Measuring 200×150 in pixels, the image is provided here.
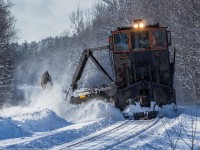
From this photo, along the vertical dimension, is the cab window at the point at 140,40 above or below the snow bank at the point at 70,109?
above

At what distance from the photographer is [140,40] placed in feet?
59.3

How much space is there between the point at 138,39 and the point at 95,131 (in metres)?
6.64

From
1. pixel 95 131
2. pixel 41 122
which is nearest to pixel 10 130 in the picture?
pixel 41 122

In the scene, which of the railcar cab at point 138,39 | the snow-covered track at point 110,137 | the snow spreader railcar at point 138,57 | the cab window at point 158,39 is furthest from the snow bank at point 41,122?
the cab window at point 158,39

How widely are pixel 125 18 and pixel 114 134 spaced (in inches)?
1105

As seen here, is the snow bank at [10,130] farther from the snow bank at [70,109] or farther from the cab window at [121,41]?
the cab window at [121,41]

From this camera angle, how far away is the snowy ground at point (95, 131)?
31.8ft

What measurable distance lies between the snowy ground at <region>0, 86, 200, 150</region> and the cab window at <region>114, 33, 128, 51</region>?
8.81 feet

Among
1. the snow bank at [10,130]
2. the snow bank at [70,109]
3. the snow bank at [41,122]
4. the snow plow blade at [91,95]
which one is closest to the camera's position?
the snow bank at [10,130]

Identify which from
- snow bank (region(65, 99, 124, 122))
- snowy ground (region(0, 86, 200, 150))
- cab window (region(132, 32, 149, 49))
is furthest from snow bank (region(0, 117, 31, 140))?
cab window (region(132, 32, 149, 49))

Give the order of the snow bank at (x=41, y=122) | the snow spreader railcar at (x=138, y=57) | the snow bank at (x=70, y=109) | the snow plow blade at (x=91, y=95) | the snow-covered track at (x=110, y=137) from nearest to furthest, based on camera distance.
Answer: the snow-covered track at (x=110, y=137)
the snow bank at (x=41, y=122)
the snow bank at (x=70, y=109)
the snow plow blade at (x=91, y=95)
the snow spreader railcar at (x=138, y=57)

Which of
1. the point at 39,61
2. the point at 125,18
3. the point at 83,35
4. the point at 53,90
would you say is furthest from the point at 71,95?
the point at 39,61

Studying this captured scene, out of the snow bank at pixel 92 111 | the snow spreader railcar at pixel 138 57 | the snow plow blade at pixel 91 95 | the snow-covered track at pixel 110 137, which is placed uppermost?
the snow spreader railcar at pixel 138 57

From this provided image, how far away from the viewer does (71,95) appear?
63.9ft
